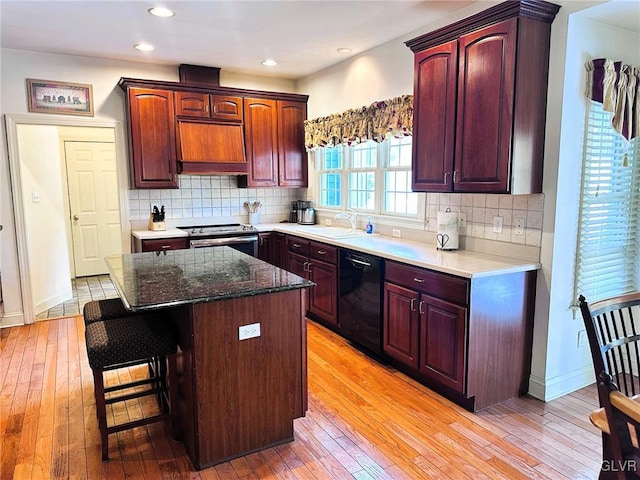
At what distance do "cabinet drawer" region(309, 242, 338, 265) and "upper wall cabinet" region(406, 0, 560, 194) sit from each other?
1.21 metres

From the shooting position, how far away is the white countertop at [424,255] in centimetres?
268

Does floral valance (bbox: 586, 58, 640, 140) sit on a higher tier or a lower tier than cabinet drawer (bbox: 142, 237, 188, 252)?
higher

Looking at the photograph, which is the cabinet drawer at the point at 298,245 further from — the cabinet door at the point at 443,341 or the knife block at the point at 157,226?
the cabinet door at the point at 443,341

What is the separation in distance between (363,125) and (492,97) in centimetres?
168

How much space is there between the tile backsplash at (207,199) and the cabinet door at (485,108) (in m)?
3.01

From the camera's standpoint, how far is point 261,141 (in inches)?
201

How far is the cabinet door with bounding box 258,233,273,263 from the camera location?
16.2 feet

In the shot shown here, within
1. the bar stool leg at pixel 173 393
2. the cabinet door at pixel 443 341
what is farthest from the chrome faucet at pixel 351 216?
the bar stool leg at pixel 173 393

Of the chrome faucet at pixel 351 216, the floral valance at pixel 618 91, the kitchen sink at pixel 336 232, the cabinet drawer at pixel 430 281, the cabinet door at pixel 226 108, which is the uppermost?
the cabinet door at pixel 226 108

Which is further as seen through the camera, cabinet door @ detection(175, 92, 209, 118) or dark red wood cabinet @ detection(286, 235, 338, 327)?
cabinet door @ detection(175, 92, 209, 118)

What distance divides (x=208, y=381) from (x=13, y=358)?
242cm

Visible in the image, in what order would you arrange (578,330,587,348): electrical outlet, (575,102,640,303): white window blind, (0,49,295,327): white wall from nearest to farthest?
1. (575,102,640,303): white window blind
2. (578,330,587,348): electrical outlet
3. (0,49,295,327): white wall

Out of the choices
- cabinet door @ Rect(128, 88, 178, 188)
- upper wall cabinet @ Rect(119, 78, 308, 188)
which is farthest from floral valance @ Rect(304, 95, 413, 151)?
cabinet door @ Rect(128, 88, 178, 188)

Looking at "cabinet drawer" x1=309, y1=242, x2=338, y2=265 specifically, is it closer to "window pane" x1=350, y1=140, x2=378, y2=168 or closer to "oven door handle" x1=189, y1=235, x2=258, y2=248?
"oven door handle" x1=189, y1=235, x2=258, y2=248
